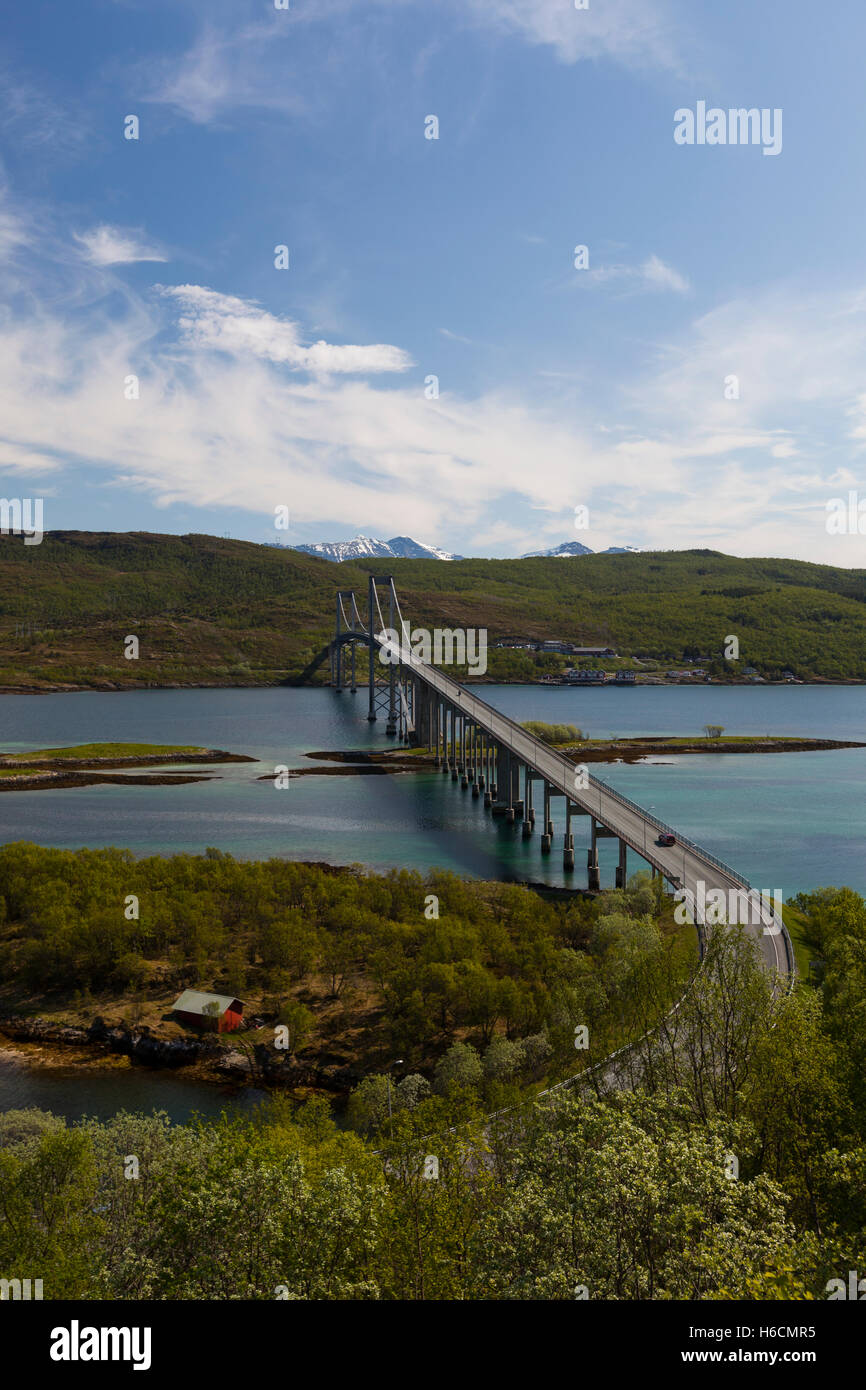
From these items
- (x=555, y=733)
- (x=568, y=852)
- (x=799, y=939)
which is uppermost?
(x=555, y=733)

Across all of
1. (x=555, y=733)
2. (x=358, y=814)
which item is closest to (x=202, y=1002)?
(x=358, y=814)

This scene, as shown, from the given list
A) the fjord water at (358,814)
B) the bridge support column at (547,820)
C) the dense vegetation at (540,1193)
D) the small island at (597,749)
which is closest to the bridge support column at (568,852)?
the fjord water at (358,814)

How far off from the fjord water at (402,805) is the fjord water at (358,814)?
20 cm

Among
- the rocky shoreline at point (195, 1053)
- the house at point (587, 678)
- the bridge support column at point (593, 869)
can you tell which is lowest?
the rocky shoreline at point (195, 1053)

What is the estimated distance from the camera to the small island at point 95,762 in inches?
3073

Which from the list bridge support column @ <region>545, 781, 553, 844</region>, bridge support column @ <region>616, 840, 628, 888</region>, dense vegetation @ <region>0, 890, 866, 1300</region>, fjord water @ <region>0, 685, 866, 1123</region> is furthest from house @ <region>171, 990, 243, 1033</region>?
bridge support column @ <region>545, 781, 553, 844</region>

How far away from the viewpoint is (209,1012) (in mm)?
30828

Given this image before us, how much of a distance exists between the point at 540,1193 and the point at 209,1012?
21.3 m

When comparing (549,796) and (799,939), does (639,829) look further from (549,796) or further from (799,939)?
(799,939)

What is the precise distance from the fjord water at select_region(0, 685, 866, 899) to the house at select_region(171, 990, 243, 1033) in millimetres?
20373

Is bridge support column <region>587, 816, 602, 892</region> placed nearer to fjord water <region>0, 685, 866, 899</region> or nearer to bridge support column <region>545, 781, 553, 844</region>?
fjord water <region>0, 685, 866, 899</region>

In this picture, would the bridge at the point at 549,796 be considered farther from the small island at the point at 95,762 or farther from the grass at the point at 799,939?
the small island at the point at 95,762

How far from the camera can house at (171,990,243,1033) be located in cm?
3064

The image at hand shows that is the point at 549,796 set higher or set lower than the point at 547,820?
higher
